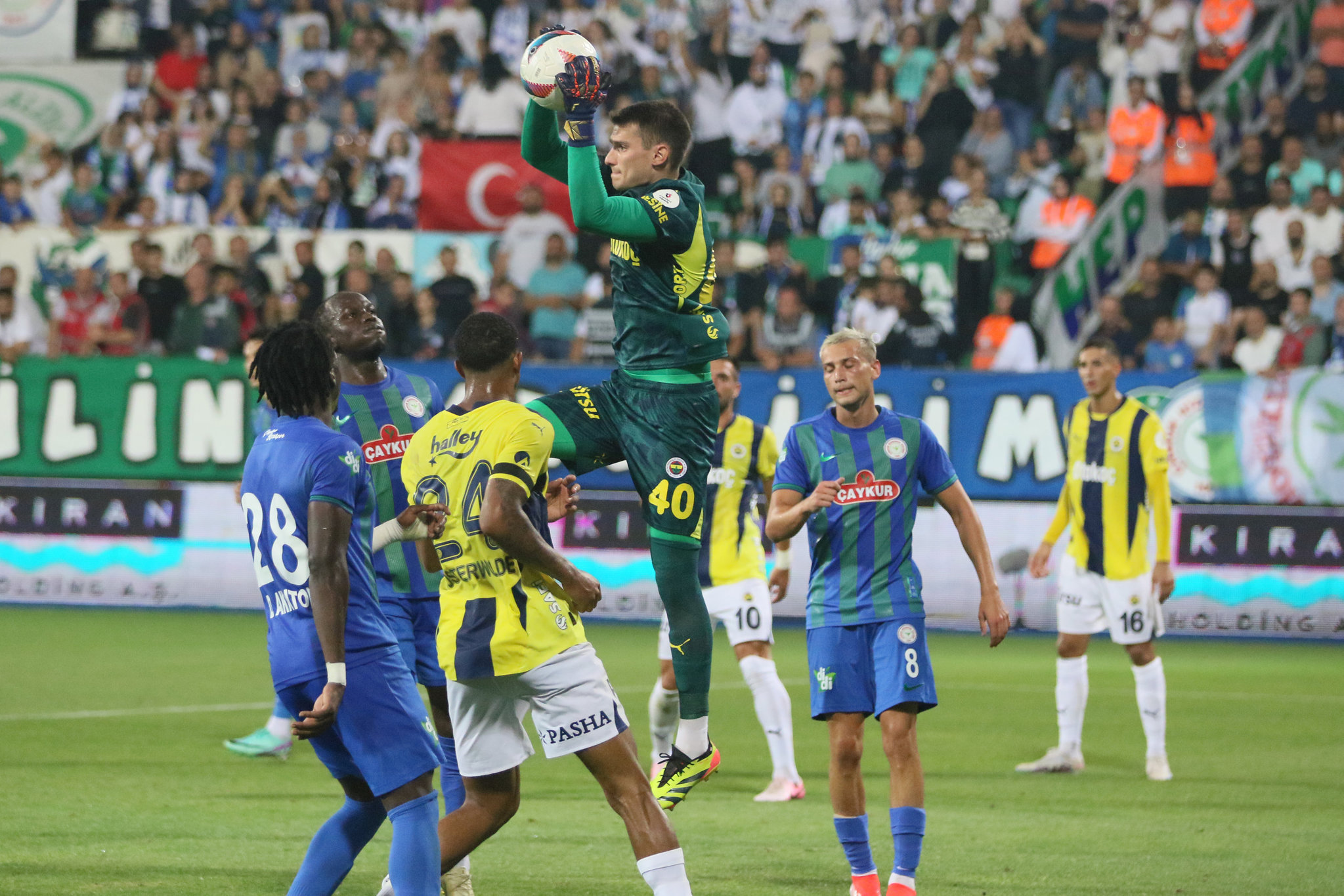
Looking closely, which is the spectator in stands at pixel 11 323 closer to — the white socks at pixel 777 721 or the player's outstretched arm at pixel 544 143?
the white socks at pixel 777 721

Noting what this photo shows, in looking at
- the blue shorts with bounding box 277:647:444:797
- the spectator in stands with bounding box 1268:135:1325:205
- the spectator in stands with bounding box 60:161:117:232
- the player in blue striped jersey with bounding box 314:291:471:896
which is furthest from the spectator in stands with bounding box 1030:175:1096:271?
the blue shorts with bounding box 277:647:444:797

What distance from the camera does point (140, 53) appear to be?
83.5 feet

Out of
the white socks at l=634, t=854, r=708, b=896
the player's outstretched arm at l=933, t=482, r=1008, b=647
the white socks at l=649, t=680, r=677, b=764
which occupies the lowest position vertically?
the white socks at l=649, t=680, r=677, b=764

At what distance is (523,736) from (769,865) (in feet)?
7.28

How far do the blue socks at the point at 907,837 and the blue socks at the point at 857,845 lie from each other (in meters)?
0.13

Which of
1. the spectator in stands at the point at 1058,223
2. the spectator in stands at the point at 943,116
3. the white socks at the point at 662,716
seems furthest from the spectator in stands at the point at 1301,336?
the white socks at the point at 662,716

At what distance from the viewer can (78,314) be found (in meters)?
19.9

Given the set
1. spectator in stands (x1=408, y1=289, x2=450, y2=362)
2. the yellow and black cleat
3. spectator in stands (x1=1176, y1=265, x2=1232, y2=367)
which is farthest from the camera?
spectator in stands (x1=408, y1=289, x2=450, y2=362)

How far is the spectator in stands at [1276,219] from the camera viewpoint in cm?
1900

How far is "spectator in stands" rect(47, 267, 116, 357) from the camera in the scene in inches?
779

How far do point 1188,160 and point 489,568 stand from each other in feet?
54.8

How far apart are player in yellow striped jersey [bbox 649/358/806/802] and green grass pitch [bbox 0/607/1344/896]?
0.41m

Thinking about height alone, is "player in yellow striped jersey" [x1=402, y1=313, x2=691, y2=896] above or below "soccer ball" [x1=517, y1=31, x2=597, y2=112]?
below

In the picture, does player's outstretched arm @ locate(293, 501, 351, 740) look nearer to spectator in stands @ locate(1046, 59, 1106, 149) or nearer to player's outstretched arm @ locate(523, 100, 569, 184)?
player's outstretched arm @ locate(523, 100, 569, 184)
